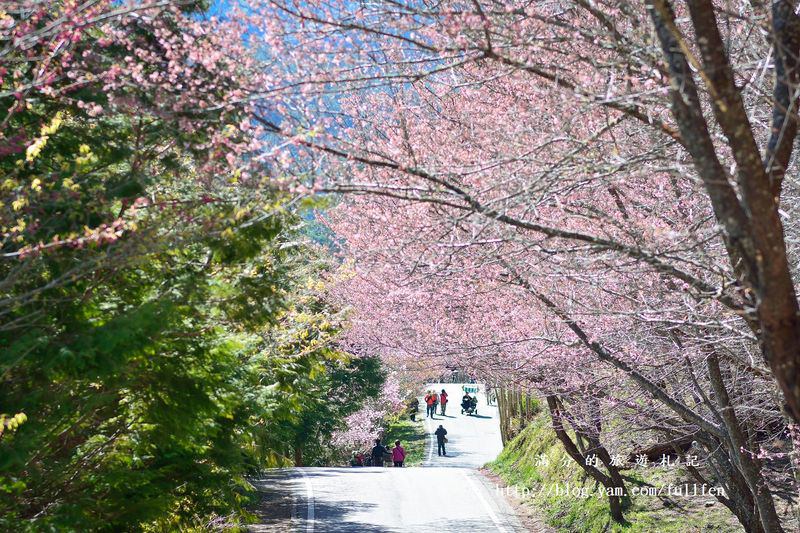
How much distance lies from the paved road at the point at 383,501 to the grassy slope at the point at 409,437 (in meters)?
18.2

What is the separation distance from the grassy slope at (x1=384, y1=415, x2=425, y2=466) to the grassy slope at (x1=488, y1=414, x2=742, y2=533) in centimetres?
2025

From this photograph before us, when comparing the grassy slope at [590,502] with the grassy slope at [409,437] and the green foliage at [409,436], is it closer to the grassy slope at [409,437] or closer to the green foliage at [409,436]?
the green foliage at [409,436]

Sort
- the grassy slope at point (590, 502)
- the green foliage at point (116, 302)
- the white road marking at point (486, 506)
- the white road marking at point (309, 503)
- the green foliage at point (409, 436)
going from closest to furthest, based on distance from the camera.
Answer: the green foliage at point (116, 302) < the grassy slope at point (590, 502) < the white road marking at point (486, 506) < the white road marking at point (309, 503) < the green foliage at point (409, 436)

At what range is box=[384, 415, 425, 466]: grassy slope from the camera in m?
45.4

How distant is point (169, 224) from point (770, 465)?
10.5 meters

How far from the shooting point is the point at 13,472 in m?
6.37

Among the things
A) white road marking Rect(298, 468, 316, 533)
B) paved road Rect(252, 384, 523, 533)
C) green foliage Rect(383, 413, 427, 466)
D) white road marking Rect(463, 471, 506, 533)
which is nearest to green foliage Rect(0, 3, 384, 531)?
white road marking Rect(298, 468, 316, 533)

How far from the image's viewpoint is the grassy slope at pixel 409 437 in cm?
4544

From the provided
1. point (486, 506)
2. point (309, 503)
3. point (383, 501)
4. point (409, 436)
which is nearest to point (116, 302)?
point (309, 503)

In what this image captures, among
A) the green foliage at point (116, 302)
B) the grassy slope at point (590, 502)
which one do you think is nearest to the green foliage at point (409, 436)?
the grassy slope at point (590, 502)

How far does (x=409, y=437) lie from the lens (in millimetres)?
54750

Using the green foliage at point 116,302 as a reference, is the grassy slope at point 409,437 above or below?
below

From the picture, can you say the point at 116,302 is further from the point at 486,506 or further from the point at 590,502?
the point at 486,506

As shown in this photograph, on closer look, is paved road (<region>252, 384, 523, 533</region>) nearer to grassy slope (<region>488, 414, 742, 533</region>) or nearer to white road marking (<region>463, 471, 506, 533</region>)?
white road marking (<region>463, 471, 506, 533</region>)
